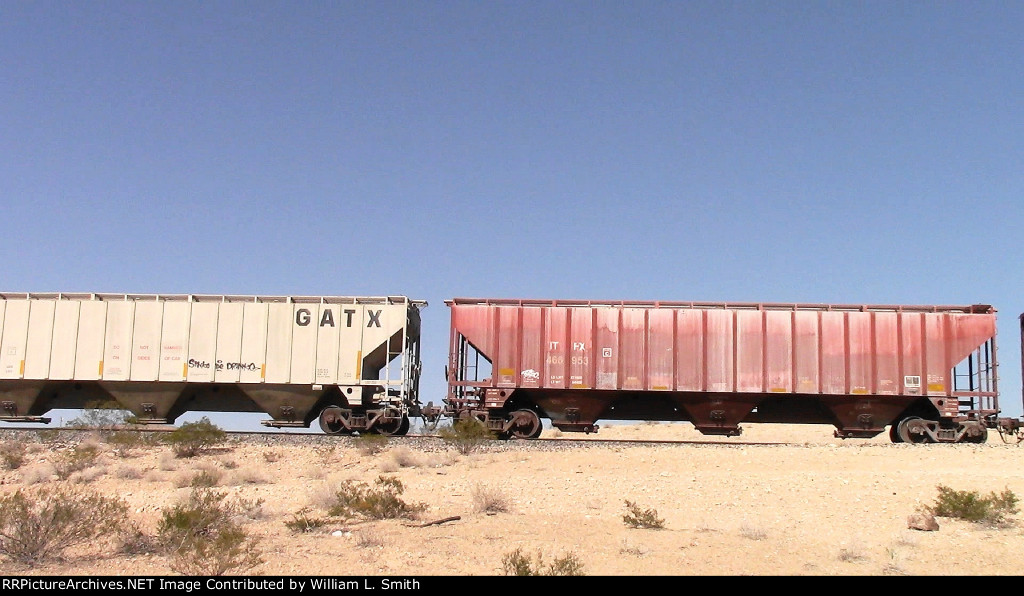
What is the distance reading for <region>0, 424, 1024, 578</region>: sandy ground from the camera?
28.5 feet

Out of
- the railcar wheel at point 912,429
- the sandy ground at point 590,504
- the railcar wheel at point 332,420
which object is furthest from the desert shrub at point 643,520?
the railcar wheel at point 912,429

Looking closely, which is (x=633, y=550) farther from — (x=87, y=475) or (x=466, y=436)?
(x=87, y=475)

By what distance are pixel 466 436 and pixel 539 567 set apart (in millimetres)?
10649

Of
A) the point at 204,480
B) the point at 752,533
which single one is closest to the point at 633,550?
the point at 752,533

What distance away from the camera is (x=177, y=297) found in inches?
904

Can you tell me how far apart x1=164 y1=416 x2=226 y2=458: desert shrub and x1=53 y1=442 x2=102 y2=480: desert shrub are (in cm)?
152

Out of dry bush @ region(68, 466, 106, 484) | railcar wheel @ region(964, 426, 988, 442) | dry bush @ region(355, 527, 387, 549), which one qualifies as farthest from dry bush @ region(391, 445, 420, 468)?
railcar wheel @ region(964, 426, 988, 442)

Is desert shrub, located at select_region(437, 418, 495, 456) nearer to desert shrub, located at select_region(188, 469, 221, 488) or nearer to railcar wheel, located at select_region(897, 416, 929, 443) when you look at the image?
desert shrub, located at select_region(188, 469, 221, 488)
